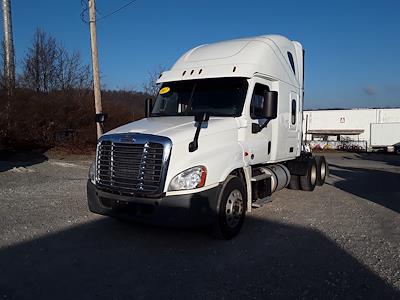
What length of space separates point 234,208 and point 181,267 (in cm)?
157

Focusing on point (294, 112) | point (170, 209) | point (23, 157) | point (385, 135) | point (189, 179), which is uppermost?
point (294, 112)

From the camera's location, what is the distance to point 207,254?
17.2 feet

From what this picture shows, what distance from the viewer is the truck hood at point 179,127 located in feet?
17.8

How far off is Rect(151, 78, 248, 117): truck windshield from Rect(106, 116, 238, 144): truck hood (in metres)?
0.30

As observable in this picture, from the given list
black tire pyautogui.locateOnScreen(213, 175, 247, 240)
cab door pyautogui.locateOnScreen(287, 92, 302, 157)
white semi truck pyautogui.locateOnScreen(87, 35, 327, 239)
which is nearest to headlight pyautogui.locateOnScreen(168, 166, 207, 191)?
white semi truck pyautogui.locateOnScreen(87, 35, 327, 239)

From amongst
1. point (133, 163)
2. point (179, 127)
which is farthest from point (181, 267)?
point (179, 127)

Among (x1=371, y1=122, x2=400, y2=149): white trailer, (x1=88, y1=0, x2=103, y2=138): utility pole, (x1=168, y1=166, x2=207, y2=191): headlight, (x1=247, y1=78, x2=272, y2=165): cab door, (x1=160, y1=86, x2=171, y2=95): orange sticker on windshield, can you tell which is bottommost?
(x1=371, y1=122, x2=400, y2=149): white trailer

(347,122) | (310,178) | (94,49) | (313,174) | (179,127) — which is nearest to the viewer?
(179,127)

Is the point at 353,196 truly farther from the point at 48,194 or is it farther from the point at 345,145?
the point at 345,145

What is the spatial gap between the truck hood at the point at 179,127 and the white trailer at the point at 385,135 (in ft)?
148

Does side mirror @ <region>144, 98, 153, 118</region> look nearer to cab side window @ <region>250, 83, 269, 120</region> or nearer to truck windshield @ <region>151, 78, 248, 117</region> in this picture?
truck windshield @ <region>151, 78, 248, 117</region>

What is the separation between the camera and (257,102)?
6.83 metres

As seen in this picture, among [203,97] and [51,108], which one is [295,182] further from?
[51,108]

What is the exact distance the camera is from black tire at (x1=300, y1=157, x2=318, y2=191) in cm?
1019
